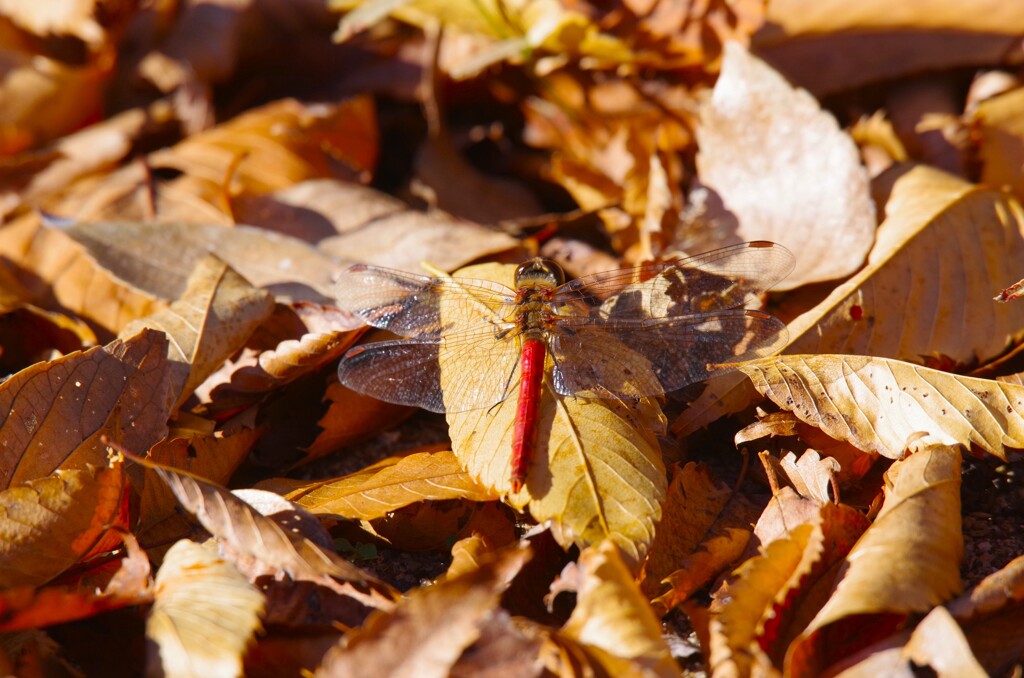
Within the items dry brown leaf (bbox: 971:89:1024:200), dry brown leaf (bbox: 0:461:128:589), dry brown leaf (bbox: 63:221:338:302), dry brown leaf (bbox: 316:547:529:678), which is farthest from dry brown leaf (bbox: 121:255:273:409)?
dry brown leaf (bbox: 971:89:1024:200)

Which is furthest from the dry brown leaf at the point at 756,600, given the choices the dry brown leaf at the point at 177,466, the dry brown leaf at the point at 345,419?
the dry brown leaf at the point at 177,466

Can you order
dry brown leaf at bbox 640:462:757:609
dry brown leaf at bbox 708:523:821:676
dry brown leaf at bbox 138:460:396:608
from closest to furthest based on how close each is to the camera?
dry brown leaf at bbox 708:523:821:676, dry brown leaf at bbox 138:460:396:608, dry brown leaf at bbox 640:462:757:609

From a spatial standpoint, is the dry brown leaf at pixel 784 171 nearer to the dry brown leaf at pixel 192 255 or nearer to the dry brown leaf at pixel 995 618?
the dry brown leaf at pixel 995 618

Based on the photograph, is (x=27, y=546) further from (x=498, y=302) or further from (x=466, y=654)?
(x=498, y=302)

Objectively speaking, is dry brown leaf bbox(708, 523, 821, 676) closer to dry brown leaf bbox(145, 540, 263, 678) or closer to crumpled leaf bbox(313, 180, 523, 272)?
dry brown leaf bbox(145, 540, 263, 678)

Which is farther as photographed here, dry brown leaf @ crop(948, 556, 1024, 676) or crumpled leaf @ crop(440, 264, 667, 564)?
crumpled leaf @ crop(440, 264, 667, 564)

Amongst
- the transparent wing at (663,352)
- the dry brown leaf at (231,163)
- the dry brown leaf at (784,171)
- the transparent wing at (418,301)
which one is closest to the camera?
the transparent wing at (663,352)

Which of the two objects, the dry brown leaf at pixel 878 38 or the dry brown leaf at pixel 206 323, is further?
the dry brown leaf at pixel 878 38

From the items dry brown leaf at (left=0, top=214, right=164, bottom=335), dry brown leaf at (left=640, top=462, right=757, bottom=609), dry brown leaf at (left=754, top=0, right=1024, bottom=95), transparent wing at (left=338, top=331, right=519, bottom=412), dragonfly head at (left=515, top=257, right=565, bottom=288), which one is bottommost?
dry brown leaf at (left=0, top=214, right=164, bottom=335)
